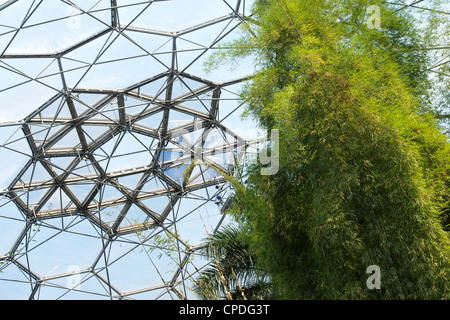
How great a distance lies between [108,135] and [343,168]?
13895 millimetres

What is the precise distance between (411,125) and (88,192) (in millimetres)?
17263

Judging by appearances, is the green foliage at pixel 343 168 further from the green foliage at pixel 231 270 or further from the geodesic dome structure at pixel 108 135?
the geodesic dome structure at pixel 108 135

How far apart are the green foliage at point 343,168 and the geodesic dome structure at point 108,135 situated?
2.83m

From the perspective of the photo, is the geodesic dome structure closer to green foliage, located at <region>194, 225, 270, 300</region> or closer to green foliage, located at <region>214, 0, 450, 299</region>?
green foliage, located at <region>194, 225, 270, 300</region>

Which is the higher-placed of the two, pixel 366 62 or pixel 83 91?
pixel 83 91

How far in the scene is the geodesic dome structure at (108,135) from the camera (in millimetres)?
13164

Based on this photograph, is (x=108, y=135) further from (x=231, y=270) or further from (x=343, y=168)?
(x=343, y=168)

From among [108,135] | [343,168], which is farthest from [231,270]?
[108,135]

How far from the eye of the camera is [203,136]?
1875cm

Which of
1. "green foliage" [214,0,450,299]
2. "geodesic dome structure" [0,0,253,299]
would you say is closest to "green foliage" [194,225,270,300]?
"geodesic dome structure" [0,0,253,299]

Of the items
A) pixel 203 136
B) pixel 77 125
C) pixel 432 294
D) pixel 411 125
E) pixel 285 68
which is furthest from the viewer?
Answer: pixel 203 136

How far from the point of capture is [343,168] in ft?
18.4

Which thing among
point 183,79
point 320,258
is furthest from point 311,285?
point 183,79
